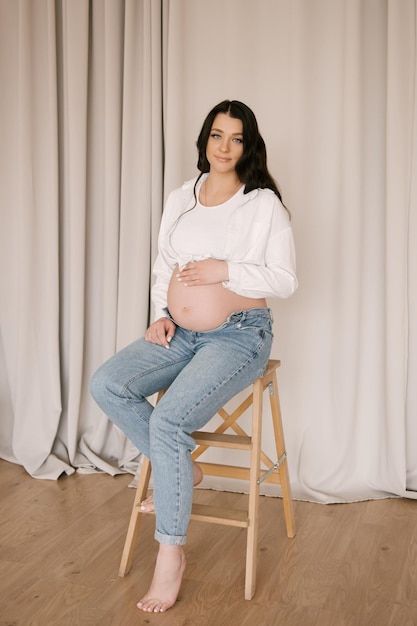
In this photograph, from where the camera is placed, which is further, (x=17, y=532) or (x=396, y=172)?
(x=396, y=172)

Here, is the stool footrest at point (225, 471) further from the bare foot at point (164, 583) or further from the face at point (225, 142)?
the face at point (225, 142)

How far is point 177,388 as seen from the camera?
192 centimetres

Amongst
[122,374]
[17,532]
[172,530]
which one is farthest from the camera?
[17,532]

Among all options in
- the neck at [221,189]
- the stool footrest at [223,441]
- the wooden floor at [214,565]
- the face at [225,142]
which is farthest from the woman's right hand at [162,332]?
the wooden floor at [214,565]

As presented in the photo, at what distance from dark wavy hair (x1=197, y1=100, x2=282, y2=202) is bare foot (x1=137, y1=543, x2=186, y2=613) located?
3.58ft

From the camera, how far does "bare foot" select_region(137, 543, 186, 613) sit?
1.86m

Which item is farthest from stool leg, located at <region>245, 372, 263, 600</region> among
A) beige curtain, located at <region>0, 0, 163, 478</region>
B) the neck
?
beige curtain, located at <region>0, 0, 163, 478</region>

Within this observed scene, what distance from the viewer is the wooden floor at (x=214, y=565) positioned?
6.04 feet

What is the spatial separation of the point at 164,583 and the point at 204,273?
2.86 feet

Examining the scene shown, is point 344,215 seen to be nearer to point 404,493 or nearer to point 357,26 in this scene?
point 357,26

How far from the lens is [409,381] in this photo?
2.72 metres

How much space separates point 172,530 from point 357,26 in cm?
186

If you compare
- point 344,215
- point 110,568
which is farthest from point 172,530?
point 344,215

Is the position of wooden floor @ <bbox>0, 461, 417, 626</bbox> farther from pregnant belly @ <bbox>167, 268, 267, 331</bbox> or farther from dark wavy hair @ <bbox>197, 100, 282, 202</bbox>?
dark wavy hair @ <bbox>197, 100, 282, 202</bbox>
